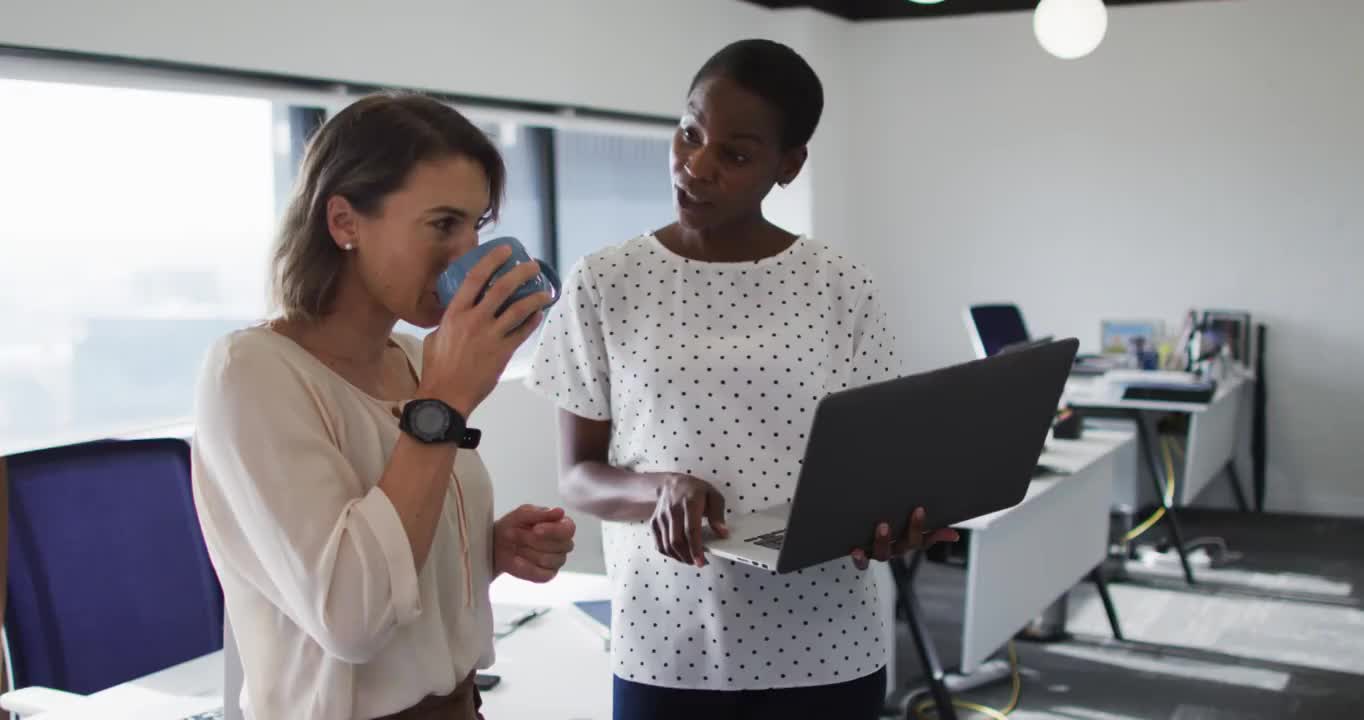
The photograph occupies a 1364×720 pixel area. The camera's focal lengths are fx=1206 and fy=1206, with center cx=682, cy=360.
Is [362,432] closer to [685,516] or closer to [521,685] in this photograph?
[685,516]

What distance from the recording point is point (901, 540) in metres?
1.39

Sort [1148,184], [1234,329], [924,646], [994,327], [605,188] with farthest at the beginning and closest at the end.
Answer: [1148,184] → [1234,329] → [605,188] → [994,327] → [924,646]

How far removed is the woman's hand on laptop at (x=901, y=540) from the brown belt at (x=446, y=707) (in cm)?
45

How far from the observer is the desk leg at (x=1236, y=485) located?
5949 millimetres

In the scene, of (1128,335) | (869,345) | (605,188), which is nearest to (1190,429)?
(1128,335)

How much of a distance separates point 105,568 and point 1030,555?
2350mm

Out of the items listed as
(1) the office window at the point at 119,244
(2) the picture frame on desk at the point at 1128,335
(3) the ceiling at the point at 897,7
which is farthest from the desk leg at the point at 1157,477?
(1) the office window at the point at 119,244

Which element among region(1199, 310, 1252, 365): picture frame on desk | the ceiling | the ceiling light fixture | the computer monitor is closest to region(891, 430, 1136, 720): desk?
the computer monitor

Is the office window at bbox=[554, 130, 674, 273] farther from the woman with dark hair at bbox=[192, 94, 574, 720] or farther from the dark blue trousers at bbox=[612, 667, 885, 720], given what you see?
the woman with dark hair at bbox=[192, 94, 574, 720]

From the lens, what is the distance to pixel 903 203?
6.78m

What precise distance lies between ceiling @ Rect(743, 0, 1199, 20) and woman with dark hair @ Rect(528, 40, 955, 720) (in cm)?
495

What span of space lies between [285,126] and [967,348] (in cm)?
413

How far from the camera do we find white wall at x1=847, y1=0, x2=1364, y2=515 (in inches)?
230

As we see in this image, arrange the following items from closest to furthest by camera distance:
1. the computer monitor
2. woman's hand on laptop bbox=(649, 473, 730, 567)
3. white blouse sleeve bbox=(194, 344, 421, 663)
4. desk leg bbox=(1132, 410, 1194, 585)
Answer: white blouse sleeve bbox=(194, 344, 421, 663), woman's hand on laptop bbox=(649, 473, 730, 567), desk leg bbox=(1132, 410, 1194, 585), the computer monitor
